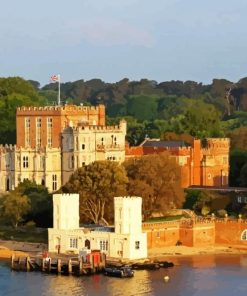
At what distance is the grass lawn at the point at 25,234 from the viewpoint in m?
71.3

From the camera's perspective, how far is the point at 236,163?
3378 inches

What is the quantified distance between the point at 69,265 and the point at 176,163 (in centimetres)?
1603

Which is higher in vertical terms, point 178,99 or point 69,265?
point 178,99

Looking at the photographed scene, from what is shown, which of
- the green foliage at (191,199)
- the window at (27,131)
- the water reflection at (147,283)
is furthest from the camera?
the window at (27,131)

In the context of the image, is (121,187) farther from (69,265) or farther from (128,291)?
(128,291)

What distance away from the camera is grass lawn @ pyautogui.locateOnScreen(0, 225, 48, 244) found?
234ft

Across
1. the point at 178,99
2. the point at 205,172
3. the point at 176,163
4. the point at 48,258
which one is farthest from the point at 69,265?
the point at 178,99

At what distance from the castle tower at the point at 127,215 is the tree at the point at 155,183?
7.35 meters

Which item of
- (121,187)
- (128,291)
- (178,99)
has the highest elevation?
(178,99)

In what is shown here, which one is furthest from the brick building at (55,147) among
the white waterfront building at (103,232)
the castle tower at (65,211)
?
the white waterfront building at (103,232)

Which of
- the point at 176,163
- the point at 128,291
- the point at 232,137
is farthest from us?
the point at 232,137

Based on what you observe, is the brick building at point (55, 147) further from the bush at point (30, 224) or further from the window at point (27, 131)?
the bush at point (30, 224)

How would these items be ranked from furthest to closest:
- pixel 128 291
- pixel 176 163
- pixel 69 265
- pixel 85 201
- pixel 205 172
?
pixel 205 172 → pixel 176 163 → pixel 85 201 → pixel 69 265 → pixel 128 291

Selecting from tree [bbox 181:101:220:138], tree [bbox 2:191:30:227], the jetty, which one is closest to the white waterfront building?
the jetty
